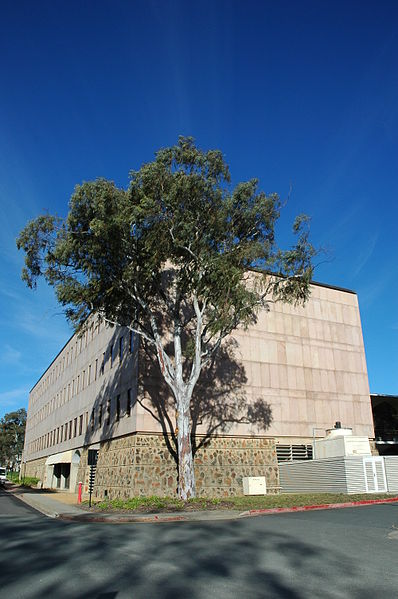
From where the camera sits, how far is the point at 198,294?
22000 millimetres

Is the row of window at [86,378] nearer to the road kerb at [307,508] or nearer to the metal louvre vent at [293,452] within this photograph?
the metal louvre vent at [293,452]

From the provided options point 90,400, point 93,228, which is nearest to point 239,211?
point 93,228

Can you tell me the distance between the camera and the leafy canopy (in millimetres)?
20672

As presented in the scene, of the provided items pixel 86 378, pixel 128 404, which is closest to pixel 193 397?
pixel 128 404

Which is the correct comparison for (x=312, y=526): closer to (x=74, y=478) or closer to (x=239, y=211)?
(x=239, y=211)

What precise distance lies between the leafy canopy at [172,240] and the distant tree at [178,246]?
5 cm

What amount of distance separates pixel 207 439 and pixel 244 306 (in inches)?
383

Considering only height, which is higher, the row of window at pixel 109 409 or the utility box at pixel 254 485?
the row of window at pixel 109 409

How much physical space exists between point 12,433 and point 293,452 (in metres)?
97.4

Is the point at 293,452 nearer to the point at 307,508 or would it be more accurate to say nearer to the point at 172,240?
the point at 307,508

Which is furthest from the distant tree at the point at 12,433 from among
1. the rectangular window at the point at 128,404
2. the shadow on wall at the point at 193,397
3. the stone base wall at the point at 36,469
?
the rectangular window at the point at 128,404

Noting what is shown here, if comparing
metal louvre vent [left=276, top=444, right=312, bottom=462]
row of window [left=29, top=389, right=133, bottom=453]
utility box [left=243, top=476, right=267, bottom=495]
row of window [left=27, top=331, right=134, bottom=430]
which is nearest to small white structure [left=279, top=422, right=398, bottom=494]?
metal louvre vent [left=276, top=444, right=312, bottom=462]

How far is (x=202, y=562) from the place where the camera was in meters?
8.35

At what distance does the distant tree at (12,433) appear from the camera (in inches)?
4360
